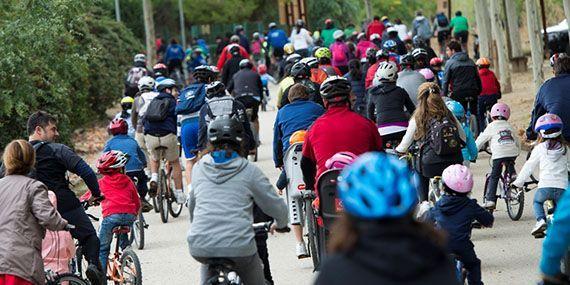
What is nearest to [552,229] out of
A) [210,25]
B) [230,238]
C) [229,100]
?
[230,238]

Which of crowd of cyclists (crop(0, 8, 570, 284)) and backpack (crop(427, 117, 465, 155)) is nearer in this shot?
crowd of cyclists (crop(0, 8, 570, 284))

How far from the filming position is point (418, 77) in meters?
17.8

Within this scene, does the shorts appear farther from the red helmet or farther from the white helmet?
the red helmet

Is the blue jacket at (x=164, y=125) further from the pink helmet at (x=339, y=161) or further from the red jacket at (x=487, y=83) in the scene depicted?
the pink helmet at (x=339, y=161)

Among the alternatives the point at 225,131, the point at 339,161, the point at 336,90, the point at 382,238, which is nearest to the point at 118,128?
the point at 336,90

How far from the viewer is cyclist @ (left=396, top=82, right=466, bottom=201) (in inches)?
511

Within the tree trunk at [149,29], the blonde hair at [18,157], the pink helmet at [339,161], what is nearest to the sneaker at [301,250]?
the pink helmet at [339,161]

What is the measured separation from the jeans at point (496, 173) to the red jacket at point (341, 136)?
4.31 meters

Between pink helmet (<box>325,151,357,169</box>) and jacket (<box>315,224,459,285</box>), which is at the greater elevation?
pink helmet (<box>325,151,357,169</box>)

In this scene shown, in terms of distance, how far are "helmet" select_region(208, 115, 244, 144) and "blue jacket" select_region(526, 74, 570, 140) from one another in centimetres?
535

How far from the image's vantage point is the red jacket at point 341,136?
10438mm

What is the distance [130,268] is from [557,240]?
5.83 m

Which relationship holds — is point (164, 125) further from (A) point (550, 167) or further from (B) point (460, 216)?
(B) point (460, 216)

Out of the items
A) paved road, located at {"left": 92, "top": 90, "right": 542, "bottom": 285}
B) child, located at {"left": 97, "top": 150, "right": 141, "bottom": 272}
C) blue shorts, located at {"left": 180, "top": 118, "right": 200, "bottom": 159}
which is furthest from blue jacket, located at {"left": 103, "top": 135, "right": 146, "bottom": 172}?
child, located at {"left": 97, "top": 150, "right": 141, "bottom": 272}
